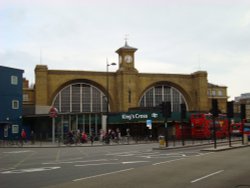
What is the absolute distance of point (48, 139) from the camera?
175ft

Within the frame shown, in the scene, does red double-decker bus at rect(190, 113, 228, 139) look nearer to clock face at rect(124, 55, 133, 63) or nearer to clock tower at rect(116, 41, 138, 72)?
clock tower at rect(116, 41, 138, 72)

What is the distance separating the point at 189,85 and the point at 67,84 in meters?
23.9

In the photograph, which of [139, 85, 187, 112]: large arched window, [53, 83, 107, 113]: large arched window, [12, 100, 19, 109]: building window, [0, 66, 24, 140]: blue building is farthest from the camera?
[139, 85, 187, 112]: large arched window

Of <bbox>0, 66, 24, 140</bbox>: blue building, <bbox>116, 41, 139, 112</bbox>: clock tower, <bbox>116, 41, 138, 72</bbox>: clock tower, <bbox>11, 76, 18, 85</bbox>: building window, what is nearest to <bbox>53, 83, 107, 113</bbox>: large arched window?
<bbox>116, 41, 139, 112</bbox>: clock tower

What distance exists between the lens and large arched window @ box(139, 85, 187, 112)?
79.2m

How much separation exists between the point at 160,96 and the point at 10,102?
31.6 meters

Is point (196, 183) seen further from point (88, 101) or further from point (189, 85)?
point (189, 85)

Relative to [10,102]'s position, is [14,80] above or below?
above

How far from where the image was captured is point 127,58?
78.9m

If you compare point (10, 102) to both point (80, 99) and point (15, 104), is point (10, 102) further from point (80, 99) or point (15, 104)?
point (80, 99)

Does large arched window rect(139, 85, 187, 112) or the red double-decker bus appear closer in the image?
the red double-decker bus

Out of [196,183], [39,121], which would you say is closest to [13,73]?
[39,121]

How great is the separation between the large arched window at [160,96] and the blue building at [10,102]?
27110mm

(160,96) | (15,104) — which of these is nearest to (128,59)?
(160,96)
